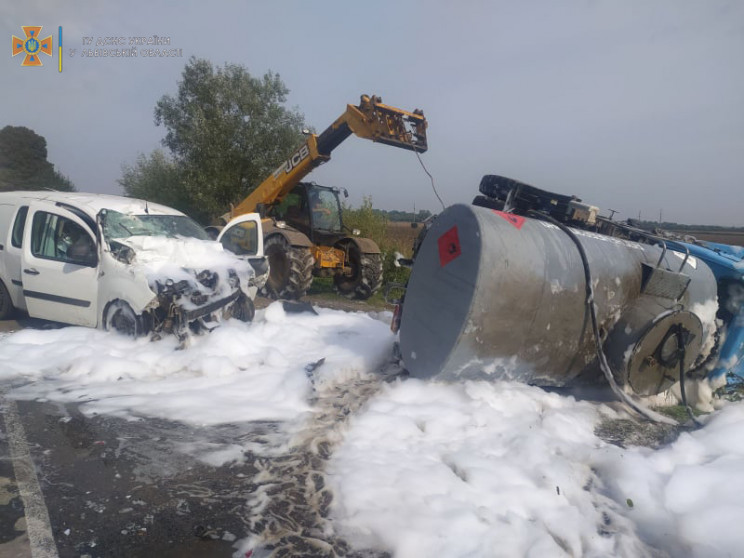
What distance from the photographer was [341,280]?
12.1 m

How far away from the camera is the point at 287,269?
10438 mm

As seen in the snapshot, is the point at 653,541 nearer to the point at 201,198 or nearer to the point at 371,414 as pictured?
the point at 371,414

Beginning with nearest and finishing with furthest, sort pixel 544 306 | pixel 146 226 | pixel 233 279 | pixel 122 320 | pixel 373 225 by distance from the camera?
pixel 544 306 → pixel 122 320 → pixel 233 279 → pixel 146 226 → pixel 373 225

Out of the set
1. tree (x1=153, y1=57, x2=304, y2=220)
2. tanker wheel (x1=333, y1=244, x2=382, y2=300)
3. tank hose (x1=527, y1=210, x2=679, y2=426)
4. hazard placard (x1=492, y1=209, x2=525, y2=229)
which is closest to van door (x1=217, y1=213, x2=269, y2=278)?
hazard placard (x1=492, y1=209, x2=525, y2=229)

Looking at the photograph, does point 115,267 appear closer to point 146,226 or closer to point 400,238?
point 146,226

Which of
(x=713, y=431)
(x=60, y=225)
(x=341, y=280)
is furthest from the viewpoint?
(x=341, y=280)

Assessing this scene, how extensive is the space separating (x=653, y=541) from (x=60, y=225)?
22.1ft

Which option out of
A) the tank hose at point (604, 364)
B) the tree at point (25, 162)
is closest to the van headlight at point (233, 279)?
the tank hose at point (604, 364)

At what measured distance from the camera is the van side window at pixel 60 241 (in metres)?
5.93

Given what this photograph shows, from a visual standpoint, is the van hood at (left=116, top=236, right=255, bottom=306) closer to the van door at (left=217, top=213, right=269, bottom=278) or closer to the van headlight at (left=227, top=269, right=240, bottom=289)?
the van headlight at (left=227, top=269, right=240, bottom=289)

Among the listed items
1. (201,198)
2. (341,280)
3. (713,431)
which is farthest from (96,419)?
(201,198)

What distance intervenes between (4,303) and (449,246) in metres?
6.16

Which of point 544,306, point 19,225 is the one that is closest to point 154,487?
point 544,306

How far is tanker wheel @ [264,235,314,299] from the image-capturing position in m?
10.3
